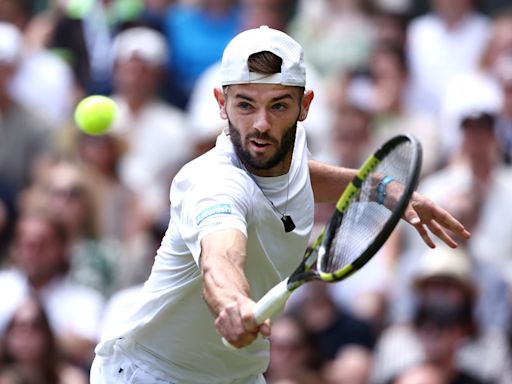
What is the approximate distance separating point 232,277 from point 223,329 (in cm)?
19

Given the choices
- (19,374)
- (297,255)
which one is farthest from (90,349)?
(297,255)

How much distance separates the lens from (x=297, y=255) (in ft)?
16.1

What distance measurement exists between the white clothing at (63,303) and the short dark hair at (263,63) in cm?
420

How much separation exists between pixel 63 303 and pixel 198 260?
447 cm

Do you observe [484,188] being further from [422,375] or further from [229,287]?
[229,287]

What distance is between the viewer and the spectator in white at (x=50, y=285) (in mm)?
8547

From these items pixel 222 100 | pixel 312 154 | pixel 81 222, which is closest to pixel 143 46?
pixel 81 222

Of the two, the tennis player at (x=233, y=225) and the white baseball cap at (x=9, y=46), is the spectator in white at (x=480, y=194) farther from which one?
the white baseball cap at (x=9, y=46)

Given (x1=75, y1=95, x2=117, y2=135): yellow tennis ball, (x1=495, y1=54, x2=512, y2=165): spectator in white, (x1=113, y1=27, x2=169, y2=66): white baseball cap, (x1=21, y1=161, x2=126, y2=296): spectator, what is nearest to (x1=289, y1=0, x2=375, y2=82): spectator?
(x1=113, y1=27, x2=169, y2=66): white baseball cap

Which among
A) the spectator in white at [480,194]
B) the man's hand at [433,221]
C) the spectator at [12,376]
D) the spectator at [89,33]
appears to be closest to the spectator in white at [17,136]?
the spectator at [89,33]

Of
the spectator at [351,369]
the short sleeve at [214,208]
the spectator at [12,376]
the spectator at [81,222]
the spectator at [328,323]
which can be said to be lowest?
the spectator at [351,369]

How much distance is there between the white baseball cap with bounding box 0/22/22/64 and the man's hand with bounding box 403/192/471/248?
5.72 meters

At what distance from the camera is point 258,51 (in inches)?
181

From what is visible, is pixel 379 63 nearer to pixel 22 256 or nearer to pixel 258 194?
pixel 22 256
